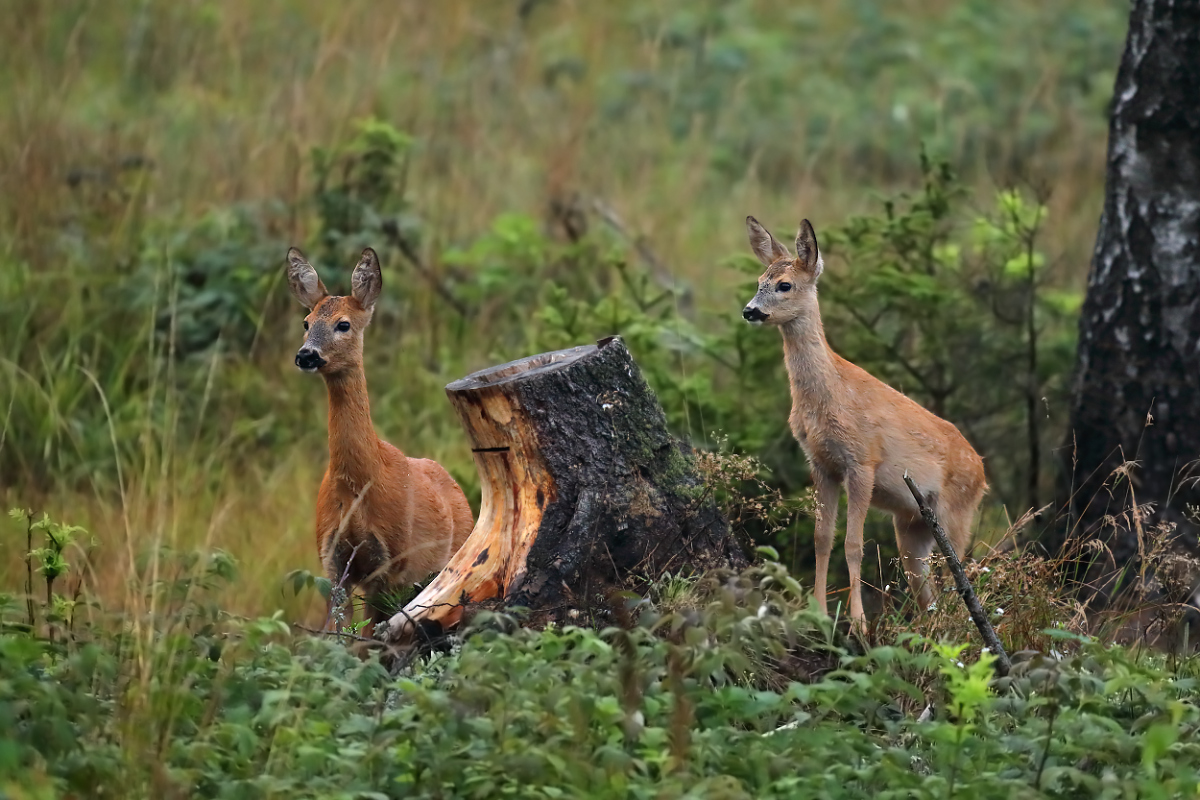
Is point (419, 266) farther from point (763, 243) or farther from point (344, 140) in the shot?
point (763, 243)

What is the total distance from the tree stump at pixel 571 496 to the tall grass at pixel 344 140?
2.85ft

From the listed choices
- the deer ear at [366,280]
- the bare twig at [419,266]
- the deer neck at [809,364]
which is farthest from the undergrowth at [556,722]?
the bare twig at [419,266]

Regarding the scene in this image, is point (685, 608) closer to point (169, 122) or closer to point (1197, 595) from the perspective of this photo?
point (1197, 595)

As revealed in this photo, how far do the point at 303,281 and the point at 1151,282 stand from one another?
11.4 feet

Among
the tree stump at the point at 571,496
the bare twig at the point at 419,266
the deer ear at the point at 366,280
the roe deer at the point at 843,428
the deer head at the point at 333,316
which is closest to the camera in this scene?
the tree stump at the point at 571,496

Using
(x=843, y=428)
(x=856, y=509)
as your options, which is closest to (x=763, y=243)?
(x=843, y=428)

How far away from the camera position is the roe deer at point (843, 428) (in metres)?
5.39

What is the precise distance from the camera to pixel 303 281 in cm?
591

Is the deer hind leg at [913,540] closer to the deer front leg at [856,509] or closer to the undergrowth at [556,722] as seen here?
the deer front leg at [856,509]

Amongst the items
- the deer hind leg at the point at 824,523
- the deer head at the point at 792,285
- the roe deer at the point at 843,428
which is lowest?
the deer hind leg at the point at 824,523

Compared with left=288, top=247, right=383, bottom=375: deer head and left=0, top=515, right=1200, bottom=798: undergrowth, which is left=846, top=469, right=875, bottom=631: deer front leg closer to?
left=0, top=515, right=1200, bottom=798: undergrowth

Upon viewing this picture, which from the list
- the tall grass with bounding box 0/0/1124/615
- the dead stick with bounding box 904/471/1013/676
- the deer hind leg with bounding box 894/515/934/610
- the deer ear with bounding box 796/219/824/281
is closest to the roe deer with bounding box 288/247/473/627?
the tall grass with bounding box 0/0/1124/615

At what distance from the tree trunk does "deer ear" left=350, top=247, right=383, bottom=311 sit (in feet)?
9.70

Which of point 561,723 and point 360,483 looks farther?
point 360,483
